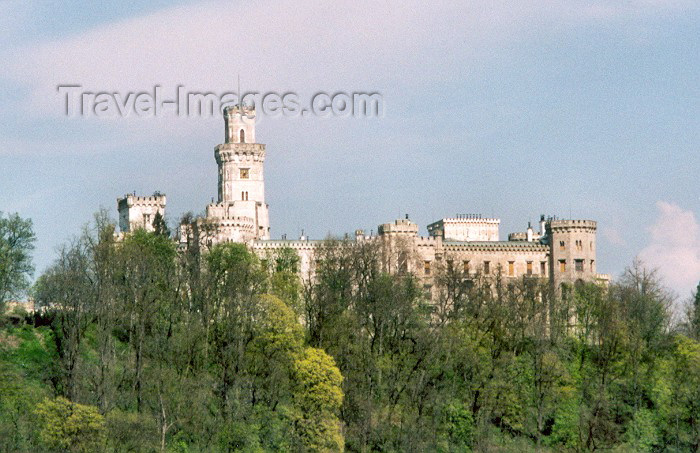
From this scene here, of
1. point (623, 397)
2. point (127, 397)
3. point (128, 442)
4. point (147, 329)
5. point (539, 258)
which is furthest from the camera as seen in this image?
point (539, 258)

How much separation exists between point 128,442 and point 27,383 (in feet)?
29.6

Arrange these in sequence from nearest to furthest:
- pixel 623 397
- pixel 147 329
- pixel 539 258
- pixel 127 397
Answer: pixel 127 397 < pixel 147 329 < pixel 623 397 < pixel 539 258

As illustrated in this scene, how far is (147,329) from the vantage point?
79688 mm

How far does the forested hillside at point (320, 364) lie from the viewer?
71438 mm

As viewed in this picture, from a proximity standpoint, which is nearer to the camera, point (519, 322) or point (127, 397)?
point (127, 397)

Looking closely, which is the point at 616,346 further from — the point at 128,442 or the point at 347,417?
the point at 128,442

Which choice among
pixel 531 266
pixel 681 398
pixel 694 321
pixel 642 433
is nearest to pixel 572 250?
pixel 531 266

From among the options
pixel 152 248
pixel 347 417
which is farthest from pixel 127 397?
pixel 152 248

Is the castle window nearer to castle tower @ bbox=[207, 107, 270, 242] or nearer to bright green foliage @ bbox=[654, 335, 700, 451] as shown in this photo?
bright green foliage @ bbox=[654, 335, 700, 451]

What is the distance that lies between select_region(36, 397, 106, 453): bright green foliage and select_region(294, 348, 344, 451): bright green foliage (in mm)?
9985

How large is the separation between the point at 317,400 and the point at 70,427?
12.8m

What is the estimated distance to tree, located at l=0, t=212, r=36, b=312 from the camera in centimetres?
8406

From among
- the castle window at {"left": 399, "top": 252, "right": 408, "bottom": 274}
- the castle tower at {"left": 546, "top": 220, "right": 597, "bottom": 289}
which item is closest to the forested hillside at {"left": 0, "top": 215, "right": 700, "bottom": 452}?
the castle window at {"left": 399, "top": 252, "right": 408, "bottom": 274}

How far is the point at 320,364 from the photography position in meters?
74.9
